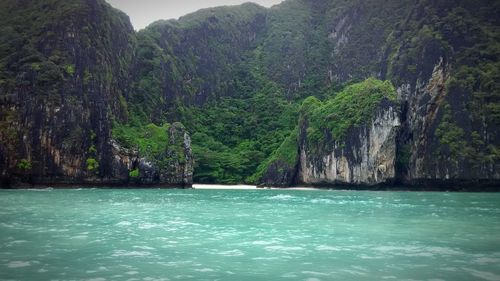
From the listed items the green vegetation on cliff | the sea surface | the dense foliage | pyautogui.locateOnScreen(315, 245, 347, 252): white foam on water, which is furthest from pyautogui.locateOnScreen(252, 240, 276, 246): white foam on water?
the green vegetation on cliff

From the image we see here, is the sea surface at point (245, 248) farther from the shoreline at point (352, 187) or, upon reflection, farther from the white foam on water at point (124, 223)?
the shoreline at point (352, 187)

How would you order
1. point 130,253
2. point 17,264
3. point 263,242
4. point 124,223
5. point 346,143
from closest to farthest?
point 17,264 → point 130,253 → point 263,242 → point 124,223 → point 346,143

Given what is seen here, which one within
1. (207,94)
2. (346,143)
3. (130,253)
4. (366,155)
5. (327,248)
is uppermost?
(207,94)

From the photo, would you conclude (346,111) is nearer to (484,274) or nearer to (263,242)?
(263,242)

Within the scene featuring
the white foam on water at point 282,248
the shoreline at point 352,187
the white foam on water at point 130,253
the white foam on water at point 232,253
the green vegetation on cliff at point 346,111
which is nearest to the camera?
the white foam on water at point 130,253

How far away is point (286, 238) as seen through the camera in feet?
59.6

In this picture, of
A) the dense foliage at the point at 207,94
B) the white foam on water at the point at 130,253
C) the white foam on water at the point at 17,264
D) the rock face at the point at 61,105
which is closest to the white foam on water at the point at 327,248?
the white foam on water at the point at 130,253

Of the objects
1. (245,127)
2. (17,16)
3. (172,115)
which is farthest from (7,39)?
(245,127)

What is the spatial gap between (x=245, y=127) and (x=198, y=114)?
572 inches

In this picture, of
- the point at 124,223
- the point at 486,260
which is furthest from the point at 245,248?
the point at 124,223

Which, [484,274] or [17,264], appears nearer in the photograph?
[484,274]

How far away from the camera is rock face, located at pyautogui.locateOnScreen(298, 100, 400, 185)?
71.5 m

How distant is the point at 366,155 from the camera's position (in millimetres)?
73062

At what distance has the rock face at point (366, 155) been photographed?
71.5m
